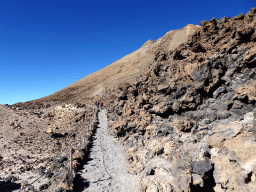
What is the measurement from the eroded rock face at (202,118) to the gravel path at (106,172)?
2.16 feet

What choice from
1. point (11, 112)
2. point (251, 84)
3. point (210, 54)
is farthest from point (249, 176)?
point (11, 112)

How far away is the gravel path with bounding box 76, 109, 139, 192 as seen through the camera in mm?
7082

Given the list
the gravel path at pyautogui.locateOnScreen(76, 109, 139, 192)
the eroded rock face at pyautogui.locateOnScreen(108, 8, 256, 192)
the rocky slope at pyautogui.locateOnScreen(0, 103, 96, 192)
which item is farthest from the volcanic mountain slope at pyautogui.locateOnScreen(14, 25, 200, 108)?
the gravel path at pyautogui.locateOnScreen(76, 109, 139, 192)

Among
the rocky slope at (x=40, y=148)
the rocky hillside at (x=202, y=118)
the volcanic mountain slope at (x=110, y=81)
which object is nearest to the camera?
the rocky hillside at (x=202, y=118)

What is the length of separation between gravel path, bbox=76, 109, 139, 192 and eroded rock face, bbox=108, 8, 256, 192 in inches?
25.9

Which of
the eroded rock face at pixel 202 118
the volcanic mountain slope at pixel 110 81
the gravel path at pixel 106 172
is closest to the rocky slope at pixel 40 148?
the gravel path at pixel 106 172

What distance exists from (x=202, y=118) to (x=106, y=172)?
621 cm

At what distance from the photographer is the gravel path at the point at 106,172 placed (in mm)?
7082

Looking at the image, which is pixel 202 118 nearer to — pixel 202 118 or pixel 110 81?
pixel 202 118

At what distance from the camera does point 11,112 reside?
2178cm

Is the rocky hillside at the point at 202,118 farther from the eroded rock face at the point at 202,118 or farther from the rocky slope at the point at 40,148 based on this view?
the rocky slope at the point at 40,148

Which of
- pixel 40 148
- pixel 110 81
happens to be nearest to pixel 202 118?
pixel 40 148

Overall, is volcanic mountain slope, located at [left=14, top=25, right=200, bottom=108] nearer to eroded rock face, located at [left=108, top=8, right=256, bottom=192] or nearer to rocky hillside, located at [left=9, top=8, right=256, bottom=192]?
eroded rock face, located at [left=108, top=8, right=256, bottom=192]

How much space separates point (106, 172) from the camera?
8.47 meters
